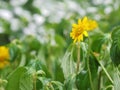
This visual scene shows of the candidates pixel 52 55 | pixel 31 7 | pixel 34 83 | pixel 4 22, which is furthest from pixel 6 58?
pixel 31 7

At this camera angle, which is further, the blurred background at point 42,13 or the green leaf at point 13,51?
the blurred background at point 42,13

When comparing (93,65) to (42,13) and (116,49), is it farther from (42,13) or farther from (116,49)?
(42,13)

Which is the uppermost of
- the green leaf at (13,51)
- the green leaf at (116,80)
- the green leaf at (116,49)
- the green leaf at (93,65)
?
the green leaf at (13,51)

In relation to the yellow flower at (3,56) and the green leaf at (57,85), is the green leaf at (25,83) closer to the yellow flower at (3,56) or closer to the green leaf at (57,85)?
the green leaf at (57,85)

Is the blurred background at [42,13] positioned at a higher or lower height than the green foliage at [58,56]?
higher

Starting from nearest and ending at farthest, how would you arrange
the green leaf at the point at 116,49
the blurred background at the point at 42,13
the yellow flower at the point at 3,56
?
1. the green leaf at the point at 116,49
2. the yellow flower at the point at 3,56
3. the blurred background at the point at 42,13

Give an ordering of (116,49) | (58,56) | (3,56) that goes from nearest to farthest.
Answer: (116,49), (3,56), (58,56)

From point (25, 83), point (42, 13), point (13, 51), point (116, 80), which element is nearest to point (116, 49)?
point (116, 80)

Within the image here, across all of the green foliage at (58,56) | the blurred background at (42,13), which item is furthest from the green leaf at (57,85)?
the blurred background at (42,13)
